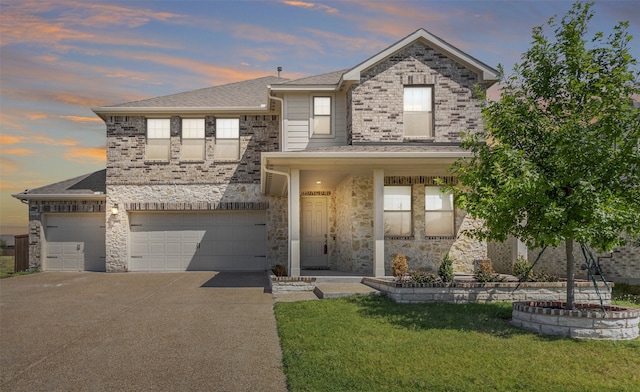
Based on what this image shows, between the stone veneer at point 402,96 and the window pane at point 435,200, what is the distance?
1657 millimetres

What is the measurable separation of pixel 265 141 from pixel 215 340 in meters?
12.6

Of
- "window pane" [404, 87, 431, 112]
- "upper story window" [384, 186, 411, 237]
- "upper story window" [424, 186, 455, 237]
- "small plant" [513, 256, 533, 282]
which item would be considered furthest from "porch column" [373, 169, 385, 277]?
"window pane" [404, 87, 431, 112]

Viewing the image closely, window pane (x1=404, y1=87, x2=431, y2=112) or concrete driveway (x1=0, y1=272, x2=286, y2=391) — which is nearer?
concrete driveway (x1=0, y1=272, x2=286, y2=391)

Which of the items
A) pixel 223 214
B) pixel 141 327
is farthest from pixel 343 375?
pixel 223 214

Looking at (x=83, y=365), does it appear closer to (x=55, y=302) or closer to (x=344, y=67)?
(x=55, y=302)

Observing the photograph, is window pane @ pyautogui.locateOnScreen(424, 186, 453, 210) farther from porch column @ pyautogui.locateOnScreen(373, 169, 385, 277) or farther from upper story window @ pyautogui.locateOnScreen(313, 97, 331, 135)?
upper story window @ pyautogui.locateOnScreen(313, 97, 331, 135)

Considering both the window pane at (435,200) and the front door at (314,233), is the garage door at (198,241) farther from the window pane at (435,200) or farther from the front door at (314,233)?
the window pane at (435,200)

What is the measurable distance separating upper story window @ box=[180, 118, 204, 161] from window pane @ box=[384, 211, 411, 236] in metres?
8.35

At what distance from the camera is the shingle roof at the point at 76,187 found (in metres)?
19.9

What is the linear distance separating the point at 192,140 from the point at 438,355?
15.2 meters

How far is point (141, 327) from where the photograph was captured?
9.01 metres

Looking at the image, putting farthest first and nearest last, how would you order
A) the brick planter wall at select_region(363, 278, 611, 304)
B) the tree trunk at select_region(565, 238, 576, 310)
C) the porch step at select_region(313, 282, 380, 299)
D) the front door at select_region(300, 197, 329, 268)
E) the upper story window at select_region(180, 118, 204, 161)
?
the upper story window at select_region(180, 118, 204, 161) < the front door at select_region(300, 197, 329, 268) < the porch step at select_region(313, 282, 380, 299) < the brick planter wall at select_region(363, 278, 611, 304) < the tree trunk at select_region(565, 238, 576, 310)

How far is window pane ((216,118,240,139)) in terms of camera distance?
779 inches

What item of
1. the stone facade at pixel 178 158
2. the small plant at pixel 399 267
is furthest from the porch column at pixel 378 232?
the stone facade at pixel 178 158
